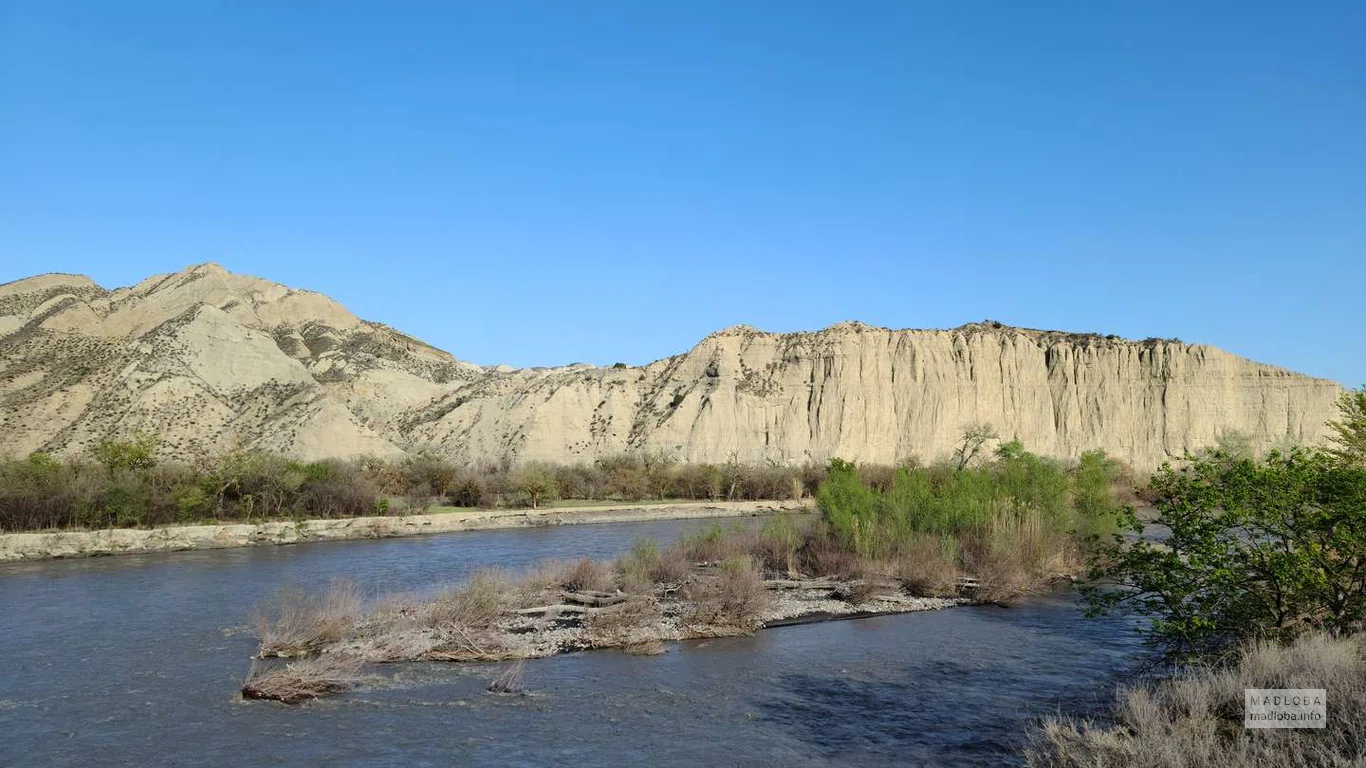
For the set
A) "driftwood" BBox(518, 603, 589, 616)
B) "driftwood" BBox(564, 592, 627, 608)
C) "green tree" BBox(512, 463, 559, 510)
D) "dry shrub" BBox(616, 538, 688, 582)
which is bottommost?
"driftwood" BBox(518, 603, 589, 616)

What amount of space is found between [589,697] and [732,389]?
6211 cm

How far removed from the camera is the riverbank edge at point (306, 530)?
97.8 feet

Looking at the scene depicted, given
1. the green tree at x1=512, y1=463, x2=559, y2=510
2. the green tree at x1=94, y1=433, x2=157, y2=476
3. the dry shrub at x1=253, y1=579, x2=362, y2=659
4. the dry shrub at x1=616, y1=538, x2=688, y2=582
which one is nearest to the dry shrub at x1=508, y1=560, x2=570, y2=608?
the dry shrub at x1=616, y1=538, x2=688, y2=582

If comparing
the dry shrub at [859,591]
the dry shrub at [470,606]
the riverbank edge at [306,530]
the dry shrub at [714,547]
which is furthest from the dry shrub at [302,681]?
the riverbank edge at [306,530]

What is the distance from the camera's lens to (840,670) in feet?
48.2

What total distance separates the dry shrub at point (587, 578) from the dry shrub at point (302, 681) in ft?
22.5

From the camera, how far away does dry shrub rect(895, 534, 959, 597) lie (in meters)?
21.4

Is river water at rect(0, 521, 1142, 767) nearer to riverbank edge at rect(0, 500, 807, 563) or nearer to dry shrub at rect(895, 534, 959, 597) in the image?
dry shrub at rect(895, 534, 959, 597)

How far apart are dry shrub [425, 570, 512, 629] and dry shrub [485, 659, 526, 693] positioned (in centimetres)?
270

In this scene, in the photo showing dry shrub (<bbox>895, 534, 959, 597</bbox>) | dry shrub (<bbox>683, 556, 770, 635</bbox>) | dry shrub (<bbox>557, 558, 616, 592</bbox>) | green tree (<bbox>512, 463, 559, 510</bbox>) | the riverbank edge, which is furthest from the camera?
green tree (<bbox>512, 463, 559, 510</bbox>)

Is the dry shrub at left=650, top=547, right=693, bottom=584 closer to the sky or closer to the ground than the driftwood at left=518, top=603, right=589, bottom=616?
closer to the sky

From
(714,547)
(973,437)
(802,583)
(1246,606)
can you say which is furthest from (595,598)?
(973,437)

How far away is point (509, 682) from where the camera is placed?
44.2 ft

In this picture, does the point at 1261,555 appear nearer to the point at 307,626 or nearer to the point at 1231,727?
the point at 1231,727
